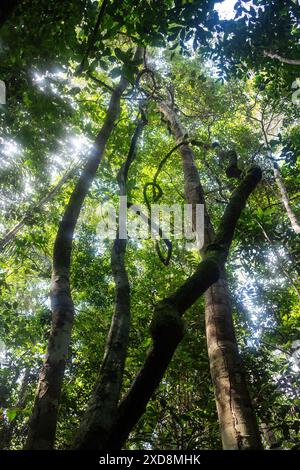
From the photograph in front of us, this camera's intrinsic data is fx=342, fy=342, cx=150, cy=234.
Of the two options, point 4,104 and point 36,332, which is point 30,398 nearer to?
point 36,332

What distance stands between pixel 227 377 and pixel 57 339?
160 cm

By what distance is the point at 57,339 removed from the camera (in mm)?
2484

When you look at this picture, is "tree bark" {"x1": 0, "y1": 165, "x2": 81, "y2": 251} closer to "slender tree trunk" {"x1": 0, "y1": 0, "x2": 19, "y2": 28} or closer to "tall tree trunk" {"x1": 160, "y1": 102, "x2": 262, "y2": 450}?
"tall tree trunk" {"x1": 160, "y1": 102, "x2": 262, "y2": 450}

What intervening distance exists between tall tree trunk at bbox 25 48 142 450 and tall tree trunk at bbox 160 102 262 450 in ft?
4.87

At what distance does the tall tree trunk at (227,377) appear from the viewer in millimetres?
2758

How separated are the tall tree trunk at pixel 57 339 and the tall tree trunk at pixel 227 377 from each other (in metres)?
1.48

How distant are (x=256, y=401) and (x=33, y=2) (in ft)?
21.9

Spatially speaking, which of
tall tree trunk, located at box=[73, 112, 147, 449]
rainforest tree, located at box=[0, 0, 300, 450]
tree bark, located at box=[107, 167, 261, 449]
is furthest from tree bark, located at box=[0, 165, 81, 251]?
tree bark, located at box=[107, 167, 261, 449]

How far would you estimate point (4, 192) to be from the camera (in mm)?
11930

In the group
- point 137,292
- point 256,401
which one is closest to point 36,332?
point 137,292

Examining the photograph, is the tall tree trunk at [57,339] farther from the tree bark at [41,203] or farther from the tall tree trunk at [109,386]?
the tree bark at [41,203]

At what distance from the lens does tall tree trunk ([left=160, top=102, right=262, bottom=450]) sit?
2.76m

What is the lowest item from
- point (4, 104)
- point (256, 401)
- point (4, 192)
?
point (256, 401)

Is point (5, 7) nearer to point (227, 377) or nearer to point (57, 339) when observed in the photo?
point (57, 339)
